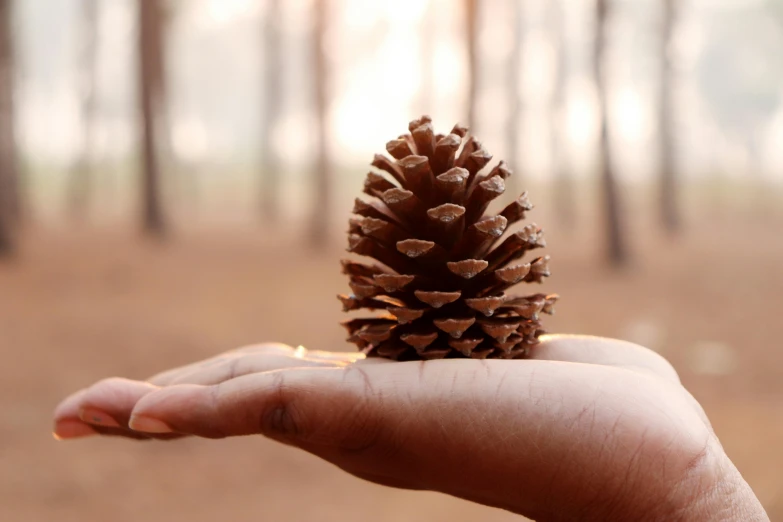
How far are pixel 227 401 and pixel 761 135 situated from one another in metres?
50.9

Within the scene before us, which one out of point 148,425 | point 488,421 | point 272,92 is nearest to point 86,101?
point 272,92

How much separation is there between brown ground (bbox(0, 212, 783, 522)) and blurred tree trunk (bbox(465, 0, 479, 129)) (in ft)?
13.3

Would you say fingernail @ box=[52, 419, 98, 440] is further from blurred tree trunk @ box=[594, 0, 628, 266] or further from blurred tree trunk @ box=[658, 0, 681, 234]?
blurred tree trunk @ box=[658, 0, 681, 234]

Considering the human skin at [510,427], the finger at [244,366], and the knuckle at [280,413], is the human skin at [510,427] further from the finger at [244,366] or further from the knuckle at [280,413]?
the finger at [244,366]

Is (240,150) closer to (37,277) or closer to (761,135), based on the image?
(761,135)

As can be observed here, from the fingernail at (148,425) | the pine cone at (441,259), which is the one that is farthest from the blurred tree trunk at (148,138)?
the fingernail at (148,425)

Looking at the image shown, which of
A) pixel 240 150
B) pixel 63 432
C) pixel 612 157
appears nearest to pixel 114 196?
pixel 240 150

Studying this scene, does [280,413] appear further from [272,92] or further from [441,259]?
[272,92]

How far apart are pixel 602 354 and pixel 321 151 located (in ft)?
47.0

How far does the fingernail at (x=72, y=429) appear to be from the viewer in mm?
2236

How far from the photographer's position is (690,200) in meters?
36.1

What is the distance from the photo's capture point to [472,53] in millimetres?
15953

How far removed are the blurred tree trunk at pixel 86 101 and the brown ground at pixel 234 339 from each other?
11.4 meters

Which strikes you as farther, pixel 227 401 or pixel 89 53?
pixel 89 53
